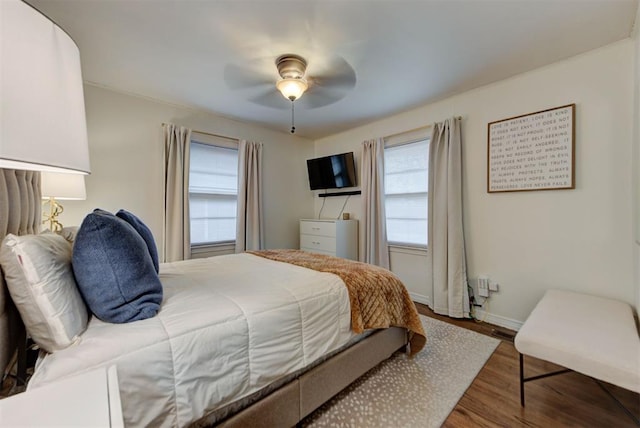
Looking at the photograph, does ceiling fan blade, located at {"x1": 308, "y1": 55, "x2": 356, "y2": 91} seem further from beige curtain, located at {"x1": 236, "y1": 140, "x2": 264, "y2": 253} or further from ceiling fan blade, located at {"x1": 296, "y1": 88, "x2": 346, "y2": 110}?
beige curtain, located at {"x1": 236, "y1": 140, "x2": 264, "y2": 253}

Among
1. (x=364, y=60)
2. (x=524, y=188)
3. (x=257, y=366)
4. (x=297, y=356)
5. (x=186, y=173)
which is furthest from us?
(x=186, y=173)

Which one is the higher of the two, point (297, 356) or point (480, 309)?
point (297, 356)

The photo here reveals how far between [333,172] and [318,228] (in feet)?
2.98

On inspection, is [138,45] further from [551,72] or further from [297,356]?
[551,72]

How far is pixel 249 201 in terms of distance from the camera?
3.60m

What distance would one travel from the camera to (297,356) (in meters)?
1.29

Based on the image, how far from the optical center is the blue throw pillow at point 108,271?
100cm

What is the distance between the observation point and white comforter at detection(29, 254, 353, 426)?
0.87 m

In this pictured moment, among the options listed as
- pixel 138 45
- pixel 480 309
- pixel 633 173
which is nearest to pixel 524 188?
pixel 633 173

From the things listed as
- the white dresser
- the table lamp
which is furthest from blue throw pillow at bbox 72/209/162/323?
the white dresser

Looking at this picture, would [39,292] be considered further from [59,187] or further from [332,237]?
[332,237]

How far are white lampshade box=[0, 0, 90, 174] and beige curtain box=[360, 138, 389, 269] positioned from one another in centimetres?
326

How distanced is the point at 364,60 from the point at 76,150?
2196 millimetres

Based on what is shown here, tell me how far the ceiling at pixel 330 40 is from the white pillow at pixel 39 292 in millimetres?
1592
